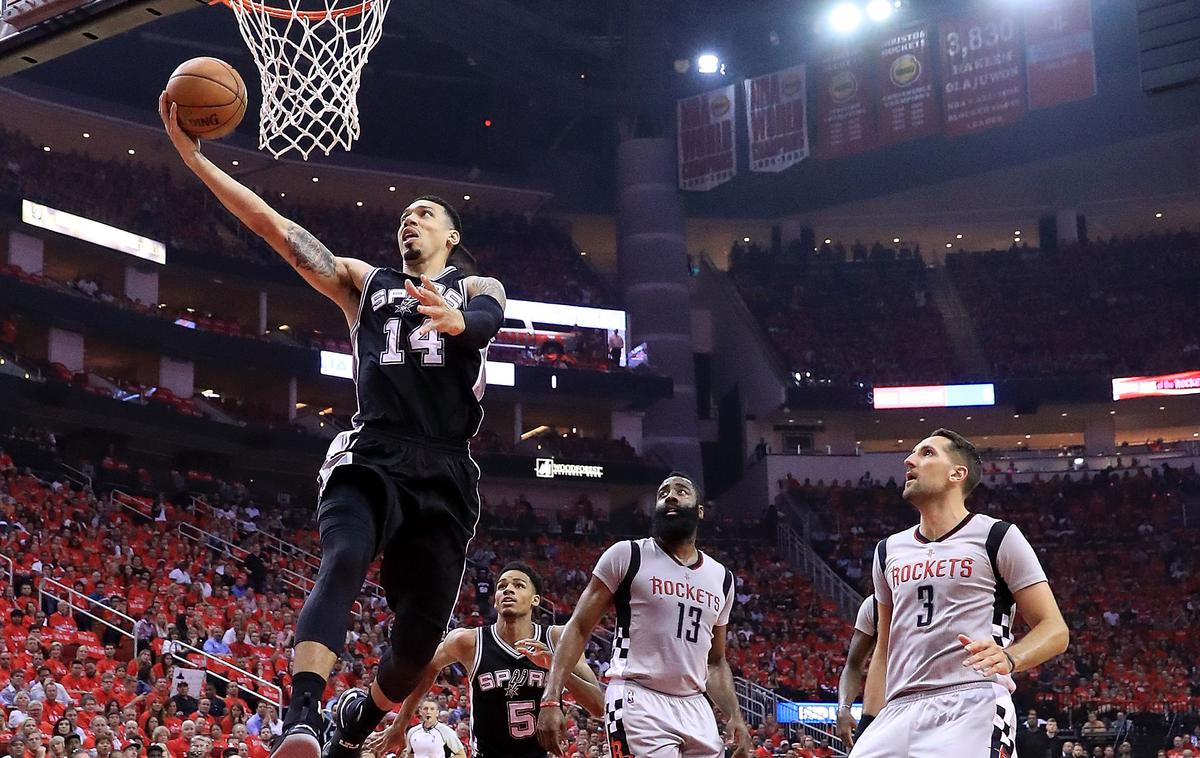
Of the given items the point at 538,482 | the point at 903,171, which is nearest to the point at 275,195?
the point at 538,482

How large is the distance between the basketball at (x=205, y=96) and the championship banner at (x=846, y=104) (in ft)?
112

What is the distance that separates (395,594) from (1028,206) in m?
44.7

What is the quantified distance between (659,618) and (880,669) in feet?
4.68

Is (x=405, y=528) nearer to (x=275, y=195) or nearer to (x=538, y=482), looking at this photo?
(x=538, y=482)

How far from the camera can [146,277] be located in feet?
119

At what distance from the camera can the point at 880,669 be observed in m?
6.77

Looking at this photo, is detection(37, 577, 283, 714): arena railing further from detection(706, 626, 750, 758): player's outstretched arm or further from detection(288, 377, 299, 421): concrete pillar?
detection(288, 377, 299, 421): concrete pillar

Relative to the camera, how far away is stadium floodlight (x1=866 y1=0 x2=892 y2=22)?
3916 cm

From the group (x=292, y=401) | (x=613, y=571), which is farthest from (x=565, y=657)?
(x=292, y=401)

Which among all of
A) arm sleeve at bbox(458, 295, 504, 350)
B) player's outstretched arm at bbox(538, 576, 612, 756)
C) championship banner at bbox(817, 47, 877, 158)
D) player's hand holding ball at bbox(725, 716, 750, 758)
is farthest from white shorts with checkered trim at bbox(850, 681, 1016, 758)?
championship banner at bbox(817, 47, 877, 158)

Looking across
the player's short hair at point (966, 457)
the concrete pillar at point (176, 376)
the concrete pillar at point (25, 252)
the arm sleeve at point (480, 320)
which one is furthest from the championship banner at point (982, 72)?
the arm sleeve at point (480, 320)

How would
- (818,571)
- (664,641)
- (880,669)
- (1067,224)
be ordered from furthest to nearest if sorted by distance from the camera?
(1067,224)
(818,571)
(664,641)
(880,669)

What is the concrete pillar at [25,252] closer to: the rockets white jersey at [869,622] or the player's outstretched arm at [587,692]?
the player's outstretched arm at [587,692]

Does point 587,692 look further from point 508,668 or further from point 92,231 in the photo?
point 92,231
